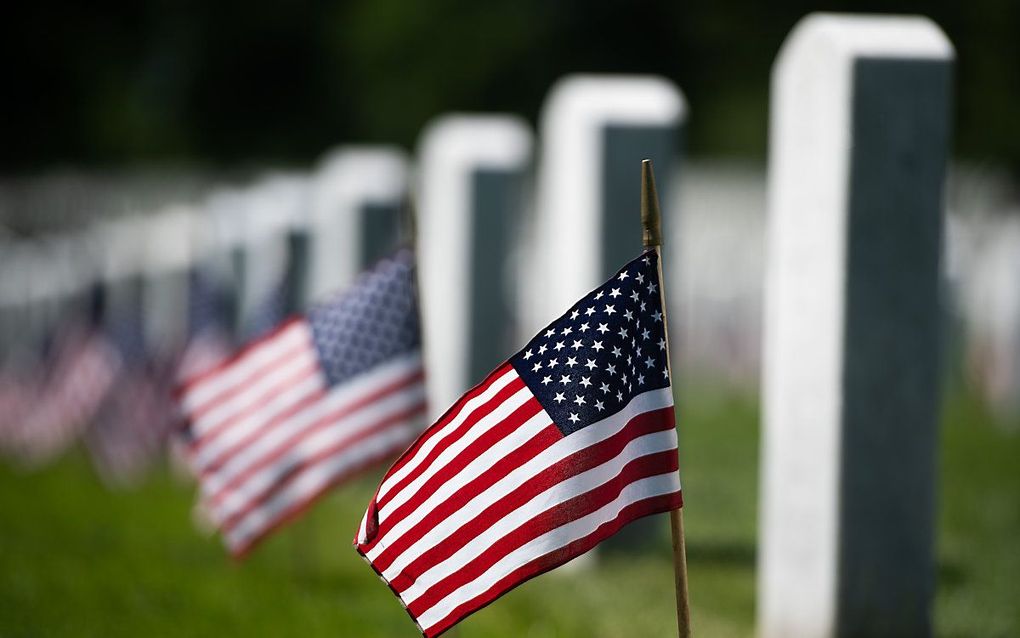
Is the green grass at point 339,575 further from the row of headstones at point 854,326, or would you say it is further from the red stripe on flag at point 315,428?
the row of headstones at point 854,326

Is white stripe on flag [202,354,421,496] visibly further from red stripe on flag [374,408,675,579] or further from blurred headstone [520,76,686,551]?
blurred headstone [520,76,686,551]

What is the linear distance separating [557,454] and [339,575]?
4704 millimetres

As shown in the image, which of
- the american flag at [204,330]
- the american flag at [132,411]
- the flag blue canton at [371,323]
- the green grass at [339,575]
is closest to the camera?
the flag blue canton at [371,323]

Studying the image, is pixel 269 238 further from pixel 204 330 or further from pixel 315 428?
pixel 315 428

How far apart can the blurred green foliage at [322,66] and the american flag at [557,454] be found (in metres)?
35.9

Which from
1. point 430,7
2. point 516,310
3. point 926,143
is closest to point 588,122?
point 926,143

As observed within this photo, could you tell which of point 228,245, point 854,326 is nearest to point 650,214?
point 854,326

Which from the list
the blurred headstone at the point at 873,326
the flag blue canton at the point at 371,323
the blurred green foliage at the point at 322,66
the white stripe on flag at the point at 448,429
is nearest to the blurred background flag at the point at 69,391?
the flag blue canton at the point at 371,323

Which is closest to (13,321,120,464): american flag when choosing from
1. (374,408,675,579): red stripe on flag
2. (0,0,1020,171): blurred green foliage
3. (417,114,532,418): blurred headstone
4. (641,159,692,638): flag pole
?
(417,114,532,418): blurred headstone

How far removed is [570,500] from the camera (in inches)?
195

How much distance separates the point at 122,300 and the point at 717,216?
9320mm

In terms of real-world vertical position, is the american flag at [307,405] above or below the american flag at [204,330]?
above

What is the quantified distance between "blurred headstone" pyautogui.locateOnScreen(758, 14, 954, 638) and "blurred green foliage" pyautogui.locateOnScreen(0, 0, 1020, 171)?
3392 centimetres

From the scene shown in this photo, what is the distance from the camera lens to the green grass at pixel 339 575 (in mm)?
7730
